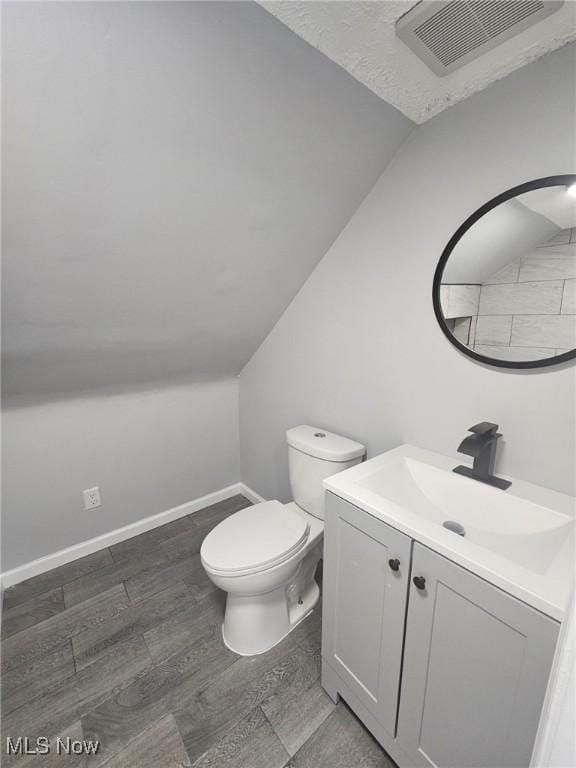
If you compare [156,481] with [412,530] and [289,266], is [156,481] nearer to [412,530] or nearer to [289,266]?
[289,266]

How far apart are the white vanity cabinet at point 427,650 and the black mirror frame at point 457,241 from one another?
628 mm

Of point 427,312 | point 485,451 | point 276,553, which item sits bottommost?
point 276,553

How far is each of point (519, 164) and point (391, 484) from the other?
1063 mm

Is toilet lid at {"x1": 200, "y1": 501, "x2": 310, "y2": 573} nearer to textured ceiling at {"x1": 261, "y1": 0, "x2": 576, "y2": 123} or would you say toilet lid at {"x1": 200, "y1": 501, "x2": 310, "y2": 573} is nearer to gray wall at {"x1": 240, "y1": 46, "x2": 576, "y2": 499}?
gray wall at {"x1": 240, "y1": 46, "x2": 576, "y2": 499}

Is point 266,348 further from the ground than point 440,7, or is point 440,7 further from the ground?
point 440,7

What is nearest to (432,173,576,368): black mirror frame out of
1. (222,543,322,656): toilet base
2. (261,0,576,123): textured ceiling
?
(261,0,576,123): textured ceiling

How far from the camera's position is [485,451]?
1.09 metres

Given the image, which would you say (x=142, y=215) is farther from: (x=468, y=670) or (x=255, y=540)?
(x=468, y=670)

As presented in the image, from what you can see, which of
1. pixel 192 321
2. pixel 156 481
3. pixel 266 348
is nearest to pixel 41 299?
pixel 192 321

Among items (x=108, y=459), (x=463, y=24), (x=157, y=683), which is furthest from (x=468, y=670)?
(x=108, y=459)

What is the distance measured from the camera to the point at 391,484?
120 cm

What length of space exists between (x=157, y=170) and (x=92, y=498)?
1745mm

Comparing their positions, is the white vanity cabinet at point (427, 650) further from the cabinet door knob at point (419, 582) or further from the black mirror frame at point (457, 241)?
the black mirror frame at point (457, 241)

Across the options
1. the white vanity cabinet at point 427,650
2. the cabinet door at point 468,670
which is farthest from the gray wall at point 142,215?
the cabinet door at point 468,670
